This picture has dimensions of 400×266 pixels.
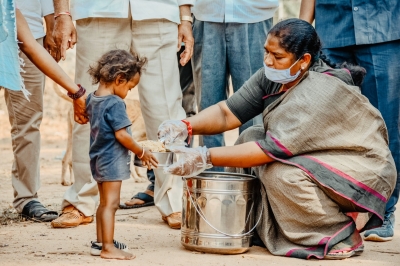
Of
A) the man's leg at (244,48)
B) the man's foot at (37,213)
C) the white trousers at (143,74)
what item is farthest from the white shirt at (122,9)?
the man's foot at (37,213)

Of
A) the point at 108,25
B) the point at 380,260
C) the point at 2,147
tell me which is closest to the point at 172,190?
the point at 108,25

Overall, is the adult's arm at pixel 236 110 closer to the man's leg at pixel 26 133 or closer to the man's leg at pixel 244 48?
the man's leg at pixel 244 48

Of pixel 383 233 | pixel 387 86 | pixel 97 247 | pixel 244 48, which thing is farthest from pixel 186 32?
pixel 383 233

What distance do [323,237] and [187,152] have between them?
3.04ft

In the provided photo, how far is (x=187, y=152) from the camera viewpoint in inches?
154

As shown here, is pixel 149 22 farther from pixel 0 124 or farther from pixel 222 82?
pixel 0 124

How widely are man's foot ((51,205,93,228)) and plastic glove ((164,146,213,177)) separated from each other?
113cm

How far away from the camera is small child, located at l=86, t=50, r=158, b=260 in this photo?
3.77 meters

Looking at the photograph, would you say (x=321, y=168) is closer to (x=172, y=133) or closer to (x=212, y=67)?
(x=172, y=133)

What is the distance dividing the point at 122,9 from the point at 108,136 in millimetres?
1263

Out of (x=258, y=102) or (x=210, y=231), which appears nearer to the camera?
(x=210, y=231)

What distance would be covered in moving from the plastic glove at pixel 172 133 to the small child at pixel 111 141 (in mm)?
397

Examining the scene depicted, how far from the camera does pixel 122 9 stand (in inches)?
186

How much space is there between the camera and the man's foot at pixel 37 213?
500 cm
